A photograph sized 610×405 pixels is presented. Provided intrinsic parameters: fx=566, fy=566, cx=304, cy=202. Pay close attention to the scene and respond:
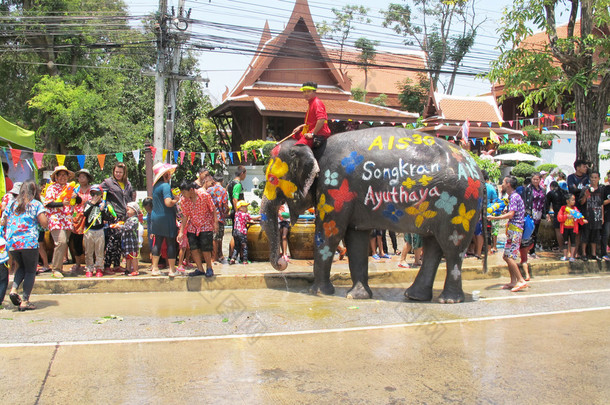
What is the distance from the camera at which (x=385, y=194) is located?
764 centimetres

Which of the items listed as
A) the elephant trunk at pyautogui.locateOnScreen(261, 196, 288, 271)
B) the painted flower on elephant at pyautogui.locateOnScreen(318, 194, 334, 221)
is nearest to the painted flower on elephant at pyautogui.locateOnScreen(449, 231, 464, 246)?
the painted flower on elephant at pyautogui.locateOnScreen(318, 194, 334, 221)

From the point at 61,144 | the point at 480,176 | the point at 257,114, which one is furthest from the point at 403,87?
the point at 480,176

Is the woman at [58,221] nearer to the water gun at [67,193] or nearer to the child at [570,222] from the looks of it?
the water gun at [67,193]

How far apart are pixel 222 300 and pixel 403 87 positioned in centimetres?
3902

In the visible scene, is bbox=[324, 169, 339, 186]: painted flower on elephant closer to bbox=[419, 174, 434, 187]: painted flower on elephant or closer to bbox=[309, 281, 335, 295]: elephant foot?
bbox=[419, 174, 434, 187]: painted flower on elephant

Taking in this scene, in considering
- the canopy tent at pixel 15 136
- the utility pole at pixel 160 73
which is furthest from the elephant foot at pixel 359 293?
the utility pole at pixel 160 73

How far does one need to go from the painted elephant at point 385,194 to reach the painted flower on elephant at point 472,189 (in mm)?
14

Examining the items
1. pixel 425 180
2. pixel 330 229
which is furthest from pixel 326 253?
pixel 425 180

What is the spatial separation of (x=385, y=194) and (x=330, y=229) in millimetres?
920

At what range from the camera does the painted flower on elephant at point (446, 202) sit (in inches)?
296

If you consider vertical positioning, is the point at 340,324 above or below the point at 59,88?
below

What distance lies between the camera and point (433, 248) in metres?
8.02

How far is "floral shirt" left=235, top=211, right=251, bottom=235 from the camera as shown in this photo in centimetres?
1005

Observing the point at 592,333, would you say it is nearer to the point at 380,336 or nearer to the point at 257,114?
the point at 380,336
